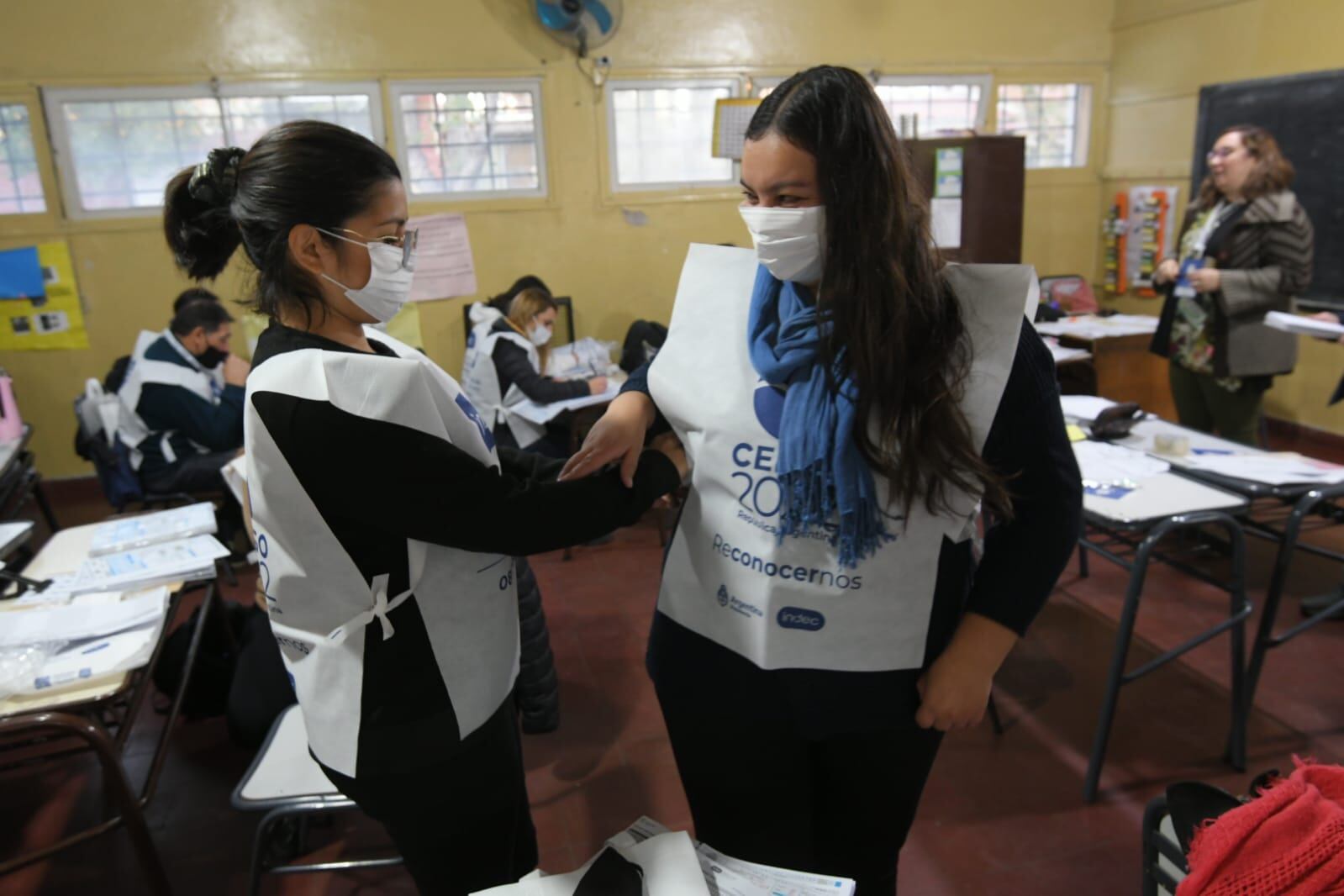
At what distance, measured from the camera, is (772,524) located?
106 cm

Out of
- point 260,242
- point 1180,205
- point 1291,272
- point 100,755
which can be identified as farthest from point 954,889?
point 1180,205

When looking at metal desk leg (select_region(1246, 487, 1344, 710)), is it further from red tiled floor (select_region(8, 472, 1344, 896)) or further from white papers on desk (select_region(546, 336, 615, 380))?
white papers on desk (select_region(546, 336, 615, 380))

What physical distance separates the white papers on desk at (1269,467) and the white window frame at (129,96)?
14.0ft

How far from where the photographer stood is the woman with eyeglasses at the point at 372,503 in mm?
991

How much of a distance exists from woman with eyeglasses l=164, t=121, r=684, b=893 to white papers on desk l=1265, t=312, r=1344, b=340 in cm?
265

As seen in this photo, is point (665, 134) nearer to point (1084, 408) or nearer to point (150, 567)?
point (1084, 408)

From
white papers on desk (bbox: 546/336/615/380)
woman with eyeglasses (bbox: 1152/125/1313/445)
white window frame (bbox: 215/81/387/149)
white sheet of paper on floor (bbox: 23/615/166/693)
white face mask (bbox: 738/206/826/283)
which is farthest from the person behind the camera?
white window frame (bbox: 215/81/387/149)

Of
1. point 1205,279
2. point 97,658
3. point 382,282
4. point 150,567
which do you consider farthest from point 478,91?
point 382,282

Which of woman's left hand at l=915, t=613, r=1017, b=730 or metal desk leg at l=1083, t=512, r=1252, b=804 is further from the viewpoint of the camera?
metal desk leg at l=1083, t=512, r=1252, b=804

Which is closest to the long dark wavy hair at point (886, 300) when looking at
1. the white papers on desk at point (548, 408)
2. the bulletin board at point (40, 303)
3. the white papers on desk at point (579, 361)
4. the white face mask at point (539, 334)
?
the white papers on desk at point (548, 408)

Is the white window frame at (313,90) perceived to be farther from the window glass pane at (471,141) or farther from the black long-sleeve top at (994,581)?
the black long-sleeve top at (994,581)

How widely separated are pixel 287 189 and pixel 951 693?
39.8 inches

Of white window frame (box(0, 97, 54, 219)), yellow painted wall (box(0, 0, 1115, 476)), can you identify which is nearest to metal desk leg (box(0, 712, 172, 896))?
yellow painted wall (box(0, 0, 1115, 476))

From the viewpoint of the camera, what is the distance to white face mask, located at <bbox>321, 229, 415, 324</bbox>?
110 centimetres
